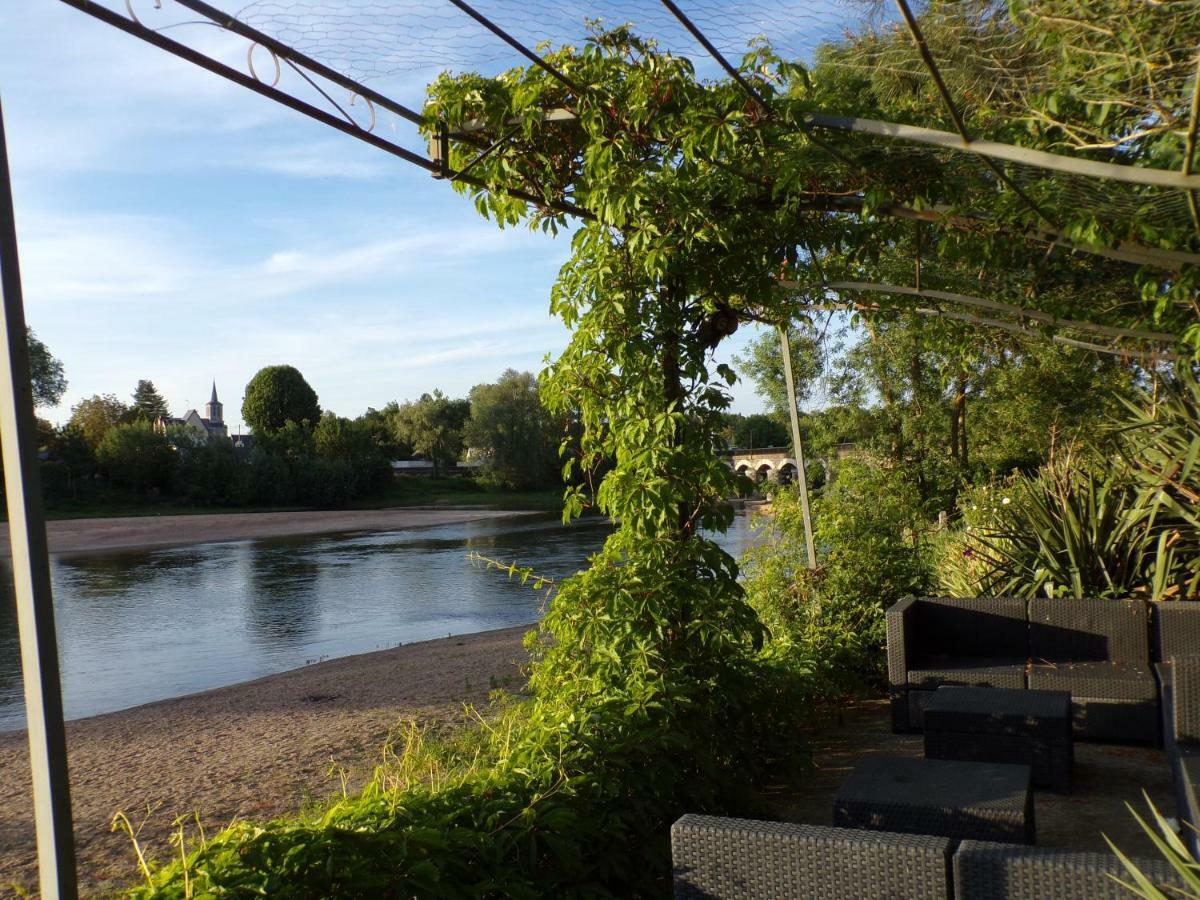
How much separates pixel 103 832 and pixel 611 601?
131 inches

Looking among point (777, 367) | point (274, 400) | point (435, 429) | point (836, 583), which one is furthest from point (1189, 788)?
point (274, 400)

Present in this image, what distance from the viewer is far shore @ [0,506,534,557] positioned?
32000 mm

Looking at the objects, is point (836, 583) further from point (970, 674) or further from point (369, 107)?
point (369, 107)

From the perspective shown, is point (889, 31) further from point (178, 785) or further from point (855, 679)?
point (178, 785)

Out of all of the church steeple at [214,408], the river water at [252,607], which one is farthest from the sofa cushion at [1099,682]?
the church steeple at [214,408]

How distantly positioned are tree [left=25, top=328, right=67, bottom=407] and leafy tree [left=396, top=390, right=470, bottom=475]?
62.4 feet

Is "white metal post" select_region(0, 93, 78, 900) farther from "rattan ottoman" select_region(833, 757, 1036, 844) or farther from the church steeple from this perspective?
the church steeple

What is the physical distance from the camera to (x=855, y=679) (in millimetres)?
5504

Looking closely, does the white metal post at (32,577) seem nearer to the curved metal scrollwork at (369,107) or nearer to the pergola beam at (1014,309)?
the curved metal scrollwork at (369,107)

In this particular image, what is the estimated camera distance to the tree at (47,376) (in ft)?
152

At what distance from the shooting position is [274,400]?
206 ft

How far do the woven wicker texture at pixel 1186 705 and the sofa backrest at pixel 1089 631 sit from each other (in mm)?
1414

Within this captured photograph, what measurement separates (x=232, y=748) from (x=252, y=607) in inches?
412

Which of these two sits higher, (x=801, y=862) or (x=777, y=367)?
(x=777, y=367)
